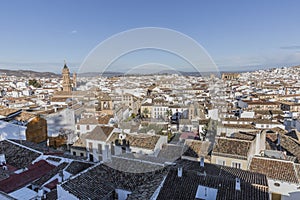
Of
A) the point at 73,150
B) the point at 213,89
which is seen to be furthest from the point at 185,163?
the point at 73,150

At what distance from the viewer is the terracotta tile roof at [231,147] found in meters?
5.51

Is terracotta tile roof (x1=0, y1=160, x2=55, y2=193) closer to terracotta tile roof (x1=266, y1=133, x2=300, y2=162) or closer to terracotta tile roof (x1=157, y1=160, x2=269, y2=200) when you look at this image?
terracotta tile roof (x1=157, y1=160, x2=269, y2=200)

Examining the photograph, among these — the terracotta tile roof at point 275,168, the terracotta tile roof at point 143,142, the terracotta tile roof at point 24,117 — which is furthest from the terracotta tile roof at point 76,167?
the terracotta tile roof at point 24,117

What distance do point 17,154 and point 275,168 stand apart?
729 centimetres

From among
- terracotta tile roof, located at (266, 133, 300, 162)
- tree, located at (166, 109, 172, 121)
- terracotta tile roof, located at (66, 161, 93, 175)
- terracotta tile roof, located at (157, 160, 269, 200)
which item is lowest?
terracotta tile roof, located at (266, 133, 300, 162)

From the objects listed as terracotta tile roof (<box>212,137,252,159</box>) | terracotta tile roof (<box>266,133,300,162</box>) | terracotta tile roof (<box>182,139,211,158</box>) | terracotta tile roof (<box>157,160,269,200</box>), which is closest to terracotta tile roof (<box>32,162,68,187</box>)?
terracotta tile roof (<box>157,160,269,200</box>)

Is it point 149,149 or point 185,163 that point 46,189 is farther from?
point 185,163

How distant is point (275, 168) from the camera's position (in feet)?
16.8

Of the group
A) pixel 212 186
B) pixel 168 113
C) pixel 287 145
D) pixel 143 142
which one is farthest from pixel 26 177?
pixel 287 145

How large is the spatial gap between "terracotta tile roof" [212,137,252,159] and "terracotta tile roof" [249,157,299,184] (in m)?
0.39

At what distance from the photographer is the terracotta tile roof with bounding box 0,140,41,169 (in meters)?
5.77

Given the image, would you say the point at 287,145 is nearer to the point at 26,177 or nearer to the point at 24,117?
the point at 26,177

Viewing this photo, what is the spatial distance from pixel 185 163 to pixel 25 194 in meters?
3.58

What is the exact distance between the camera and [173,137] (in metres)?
5.04
